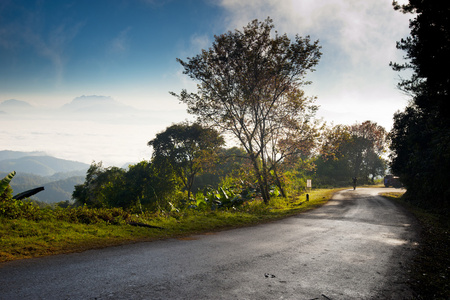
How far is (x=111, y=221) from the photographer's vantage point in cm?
813

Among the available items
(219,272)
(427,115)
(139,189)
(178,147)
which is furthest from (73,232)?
(178,147)

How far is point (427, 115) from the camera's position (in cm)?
2108

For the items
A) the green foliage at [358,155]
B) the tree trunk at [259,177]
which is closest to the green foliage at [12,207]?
the tree trunk at [259,177]

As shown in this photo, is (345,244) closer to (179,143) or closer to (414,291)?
(414,291)

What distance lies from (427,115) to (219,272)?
81.3 feet

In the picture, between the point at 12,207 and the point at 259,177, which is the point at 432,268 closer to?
the point at 12,207

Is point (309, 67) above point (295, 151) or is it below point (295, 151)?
above

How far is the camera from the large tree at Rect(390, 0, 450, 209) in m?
10.5

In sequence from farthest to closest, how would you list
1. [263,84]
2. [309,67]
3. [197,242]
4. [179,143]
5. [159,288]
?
[179,143] < [263,84] < [309,67] < [197,242] < [159,288]

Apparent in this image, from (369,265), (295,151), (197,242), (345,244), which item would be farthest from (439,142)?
(197,242)

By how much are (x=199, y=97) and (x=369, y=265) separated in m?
14.7

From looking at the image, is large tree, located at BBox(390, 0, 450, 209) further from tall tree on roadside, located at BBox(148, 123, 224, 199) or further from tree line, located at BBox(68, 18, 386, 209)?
tall tree on roadside, located at BBox(148, 123, 224, 199)

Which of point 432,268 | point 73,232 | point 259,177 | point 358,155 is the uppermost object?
point 358,155

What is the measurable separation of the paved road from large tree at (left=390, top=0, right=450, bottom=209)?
8620 millimetres
